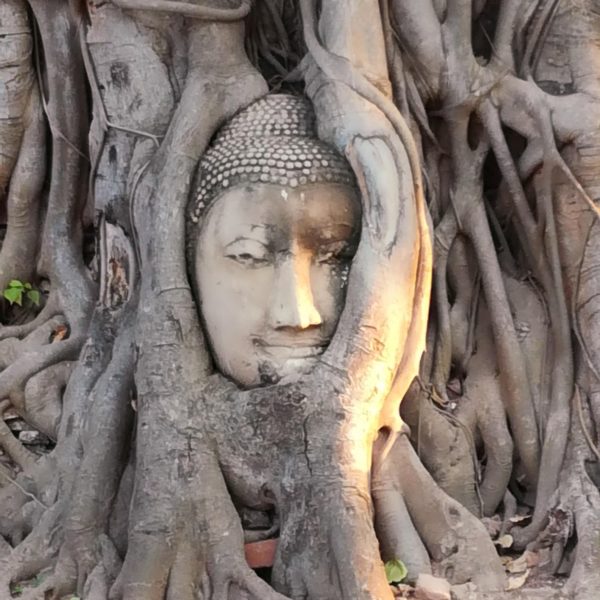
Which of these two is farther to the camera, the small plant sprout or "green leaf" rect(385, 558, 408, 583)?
the small plant sprout

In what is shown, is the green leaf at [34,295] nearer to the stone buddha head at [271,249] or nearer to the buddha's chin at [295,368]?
the stone buddha head at [271,249]

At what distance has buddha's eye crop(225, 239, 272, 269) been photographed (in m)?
2.43

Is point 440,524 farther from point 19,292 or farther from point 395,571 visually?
point 19,292

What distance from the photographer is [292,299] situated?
7.77 feet

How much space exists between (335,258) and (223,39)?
71 centimetres

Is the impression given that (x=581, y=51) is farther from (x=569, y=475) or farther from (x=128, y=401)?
(x=128, y=401)

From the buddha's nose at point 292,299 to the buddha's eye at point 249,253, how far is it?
0.05 m

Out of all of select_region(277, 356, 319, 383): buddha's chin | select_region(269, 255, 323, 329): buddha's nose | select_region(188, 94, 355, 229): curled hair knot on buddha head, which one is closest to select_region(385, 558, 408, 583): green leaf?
select_region(277, 356, 319, 383): buddha's chin

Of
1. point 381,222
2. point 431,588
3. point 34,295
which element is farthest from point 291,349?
point 34,295

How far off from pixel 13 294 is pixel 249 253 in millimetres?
1066

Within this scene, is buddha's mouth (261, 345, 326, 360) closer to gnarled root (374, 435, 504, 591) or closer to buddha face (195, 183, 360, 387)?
buddha face (195, 183, 360, 387)

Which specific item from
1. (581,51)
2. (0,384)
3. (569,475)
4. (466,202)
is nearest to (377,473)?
(569,475)

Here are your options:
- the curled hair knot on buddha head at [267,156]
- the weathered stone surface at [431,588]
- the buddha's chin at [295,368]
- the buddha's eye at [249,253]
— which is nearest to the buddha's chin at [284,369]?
the buddha's chin at [295,368]

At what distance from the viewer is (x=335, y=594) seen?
2168 millimetres
